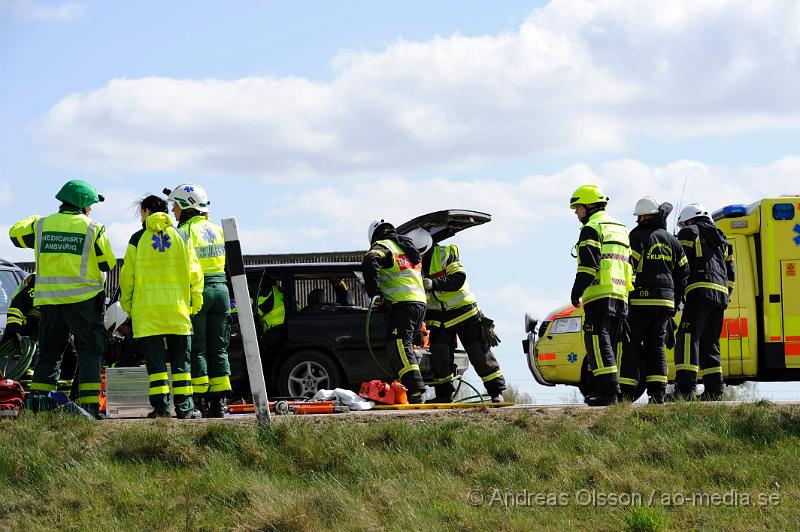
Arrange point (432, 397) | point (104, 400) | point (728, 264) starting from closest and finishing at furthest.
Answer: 1. point (104, 400)
2. point (728, 264)
3. point (432, 397)

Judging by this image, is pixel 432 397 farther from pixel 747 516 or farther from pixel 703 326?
pixel 747 516

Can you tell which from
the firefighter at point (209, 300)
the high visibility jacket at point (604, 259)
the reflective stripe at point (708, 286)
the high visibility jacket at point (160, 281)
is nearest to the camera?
the high visibility jacket at point (160, 281)

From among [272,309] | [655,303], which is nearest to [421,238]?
A: [272,309]

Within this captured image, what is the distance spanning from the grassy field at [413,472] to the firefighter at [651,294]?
6.74 feet

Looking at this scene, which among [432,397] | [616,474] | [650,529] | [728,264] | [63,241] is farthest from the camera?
[432,397]

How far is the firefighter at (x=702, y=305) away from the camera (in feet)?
36.2

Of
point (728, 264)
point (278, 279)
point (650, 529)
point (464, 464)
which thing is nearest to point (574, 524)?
point (650, 529)

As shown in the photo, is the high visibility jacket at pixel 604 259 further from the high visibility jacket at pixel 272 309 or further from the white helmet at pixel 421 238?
the high visibility jacket at pixel 272 309

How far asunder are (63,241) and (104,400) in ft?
6.42

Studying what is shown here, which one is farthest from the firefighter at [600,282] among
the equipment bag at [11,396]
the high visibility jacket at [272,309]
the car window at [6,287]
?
the car window at [6,287]

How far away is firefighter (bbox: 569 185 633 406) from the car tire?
10.8ft

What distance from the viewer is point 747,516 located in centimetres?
707

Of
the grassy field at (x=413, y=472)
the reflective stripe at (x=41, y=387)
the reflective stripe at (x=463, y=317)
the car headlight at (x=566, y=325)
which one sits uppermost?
the reflective stripe at (x=463, y=317)

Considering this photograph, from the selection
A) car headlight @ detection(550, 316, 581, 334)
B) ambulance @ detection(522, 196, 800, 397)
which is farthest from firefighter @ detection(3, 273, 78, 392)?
ambulance @ detection(522, 196, 800, 397)
